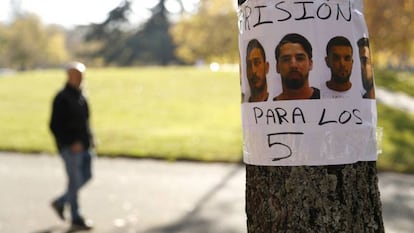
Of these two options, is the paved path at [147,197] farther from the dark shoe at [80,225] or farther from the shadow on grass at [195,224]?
the dark shoe at [80,225]

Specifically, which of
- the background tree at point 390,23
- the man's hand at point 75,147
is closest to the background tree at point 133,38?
the background tree at point 390,23

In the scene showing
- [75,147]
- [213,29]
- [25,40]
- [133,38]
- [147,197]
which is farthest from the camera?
[25,40]

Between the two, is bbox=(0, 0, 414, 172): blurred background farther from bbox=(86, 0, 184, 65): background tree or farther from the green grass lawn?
bbox=(86, 0, 184, 65): background tree

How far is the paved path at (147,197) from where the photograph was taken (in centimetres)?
652

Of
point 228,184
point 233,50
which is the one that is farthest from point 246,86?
point 233,50

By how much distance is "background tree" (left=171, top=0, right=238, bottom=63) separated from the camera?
32.9m

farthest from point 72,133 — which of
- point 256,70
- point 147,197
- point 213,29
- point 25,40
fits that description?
point 25,40

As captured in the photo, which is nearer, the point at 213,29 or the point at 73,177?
the point at 73,177

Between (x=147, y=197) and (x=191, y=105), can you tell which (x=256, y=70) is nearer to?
(x=147, y=197)

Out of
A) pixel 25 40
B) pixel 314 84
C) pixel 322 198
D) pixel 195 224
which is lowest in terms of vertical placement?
pixel 195 224

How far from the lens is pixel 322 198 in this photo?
215cm

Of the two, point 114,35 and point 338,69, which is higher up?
point 114,35

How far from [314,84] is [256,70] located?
24 centimetres

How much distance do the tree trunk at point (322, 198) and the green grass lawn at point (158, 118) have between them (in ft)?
27.0
